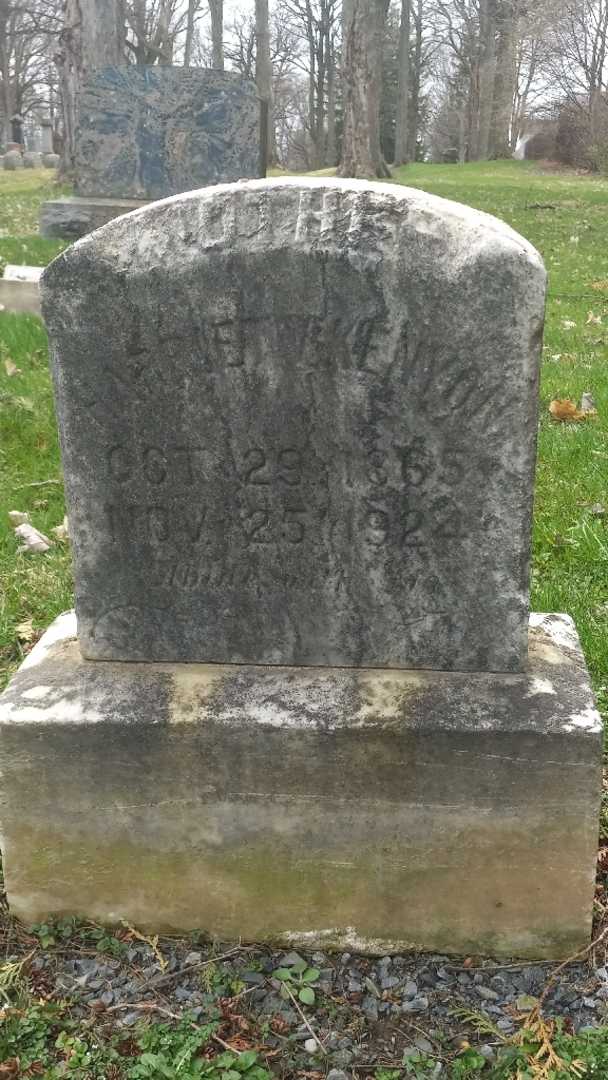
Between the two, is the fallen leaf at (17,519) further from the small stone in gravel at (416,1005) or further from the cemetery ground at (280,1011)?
the small stone in gravel at (416,1005)

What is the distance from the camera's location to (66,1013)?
213 centimetres

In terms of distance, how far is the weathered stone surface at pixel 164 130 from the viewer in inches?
452

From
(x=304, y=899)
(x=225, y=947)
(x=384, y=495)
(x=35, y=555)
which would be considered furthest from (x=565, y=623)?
(x=35, y=555)

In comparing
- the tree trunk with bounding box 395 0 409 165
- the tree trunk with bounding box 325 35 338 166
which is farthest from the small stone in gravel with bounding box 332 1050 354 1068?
the tree trunk with bounding box 325 35 338 166

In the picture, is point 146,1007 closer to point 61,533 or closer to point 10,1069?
point 10,1069

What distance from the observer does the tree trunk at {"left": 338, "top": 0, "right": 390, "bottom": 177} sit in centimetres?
1739

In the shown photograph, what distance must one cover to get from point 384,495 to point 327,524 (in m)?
0.16

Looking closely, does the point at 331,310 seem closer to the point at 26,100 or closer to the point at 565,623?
the point at 565,623

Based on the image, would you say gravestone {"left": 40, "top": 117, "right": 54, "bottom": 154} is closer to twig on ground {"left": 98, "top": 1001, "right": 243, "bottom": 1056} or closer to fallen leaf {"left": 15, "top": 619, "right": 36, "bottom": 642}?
fallen leaf {"left": 15, "top": 619, "right": 36, "bottom": 642}

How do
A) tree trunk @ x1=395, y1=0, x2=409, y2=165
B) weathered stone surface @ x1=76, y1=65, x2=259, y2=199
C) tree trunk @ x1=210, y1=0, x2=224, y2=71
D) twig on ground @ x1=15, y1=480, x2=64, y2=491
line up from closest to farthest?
twig on ground @ x1=15, y1=480, x2=64, y2=491, weathered stone surface @ x1=76, y1=65, x2=259, y2=199, tree trunk @ x1=210, y1=0, x2=224, y2=71, tree trunk @ x1=395, y1=0, x2=409, y2=165

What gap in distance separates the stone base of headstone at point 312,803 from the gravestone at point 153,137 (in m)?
10.5

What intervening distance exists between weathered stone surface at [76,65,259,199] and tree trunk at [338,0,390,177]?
6.82 m

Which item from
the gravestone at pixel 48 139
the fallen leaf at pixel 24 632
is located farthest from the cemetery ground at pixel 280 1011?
the gravestone at pixel 48 139

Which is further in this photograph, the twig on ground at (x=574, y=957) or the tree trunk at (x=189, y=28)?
the tree trunk at (x=189, y=28)
